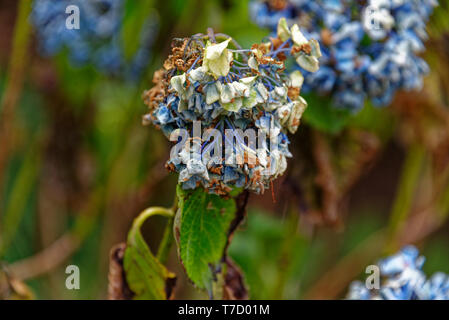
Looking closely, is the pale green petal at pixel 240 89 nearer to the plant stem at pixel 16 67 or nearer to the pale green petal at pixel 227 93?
the pale green petal at pixel 227 93

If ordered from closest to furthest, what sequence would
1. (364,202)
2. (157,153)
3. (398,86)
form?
(398,86) < (157,153) < (364,202)

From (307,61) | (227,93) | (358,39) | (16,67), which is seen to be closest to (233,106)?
(227,93)

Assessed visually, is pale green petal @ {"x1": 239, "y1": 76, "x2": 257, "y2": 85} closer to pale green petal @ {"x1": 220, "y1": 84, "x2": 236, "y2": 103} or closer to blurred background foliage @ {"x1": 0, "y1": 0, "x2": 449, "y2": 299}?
pale green petal @ {"x1": 220, "y1": 84, "x2": 236, "y2": 103}

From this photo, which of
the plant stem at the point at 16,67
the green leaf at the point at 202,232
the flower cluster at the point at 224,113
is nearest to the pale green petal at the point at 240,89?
the flower cluster at the point at 224,113

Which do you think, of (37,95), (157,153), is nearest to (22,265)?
(157,153)
